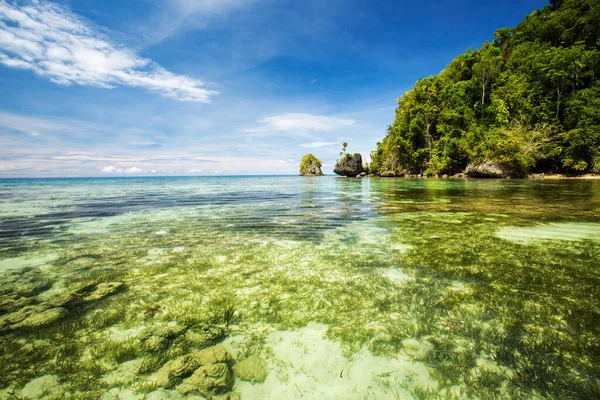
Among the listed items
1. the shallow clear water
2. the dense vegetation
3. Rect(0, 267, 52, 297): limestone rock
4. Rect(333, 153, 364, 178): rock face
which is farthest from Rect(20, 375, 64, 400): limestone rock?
Rect(333, 153, 364, 178): rock face

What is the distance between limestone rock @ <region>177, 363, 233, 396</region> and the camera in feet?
7.44

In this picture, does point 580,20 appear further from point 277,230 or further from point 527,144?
point 277,230

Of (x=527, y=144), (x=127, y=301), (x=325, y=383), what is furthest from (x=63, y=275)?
(x=527, y=144)

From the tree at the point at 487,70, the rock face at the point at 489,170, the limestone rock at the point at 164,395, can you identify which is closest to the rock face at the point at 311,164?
the tree at the point at 487,70

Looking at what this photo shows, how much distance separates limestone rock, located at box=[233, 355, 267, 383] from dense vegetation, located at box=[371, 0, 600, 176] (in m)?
50.8

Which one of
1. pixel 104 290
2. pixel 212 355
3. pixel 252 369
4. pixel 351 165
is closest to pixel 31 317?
pixel 104 290

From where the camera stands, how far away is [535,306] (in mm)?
3332

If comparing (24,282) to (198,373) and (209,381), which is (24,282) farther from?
(209,381)

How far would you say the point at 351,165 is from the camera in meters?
90.4

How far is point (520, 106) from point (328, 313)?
5987 centimetres

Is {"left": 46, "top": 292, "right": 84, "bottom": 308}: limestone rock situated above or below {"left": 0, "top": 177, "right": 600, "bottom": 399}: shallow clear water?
above

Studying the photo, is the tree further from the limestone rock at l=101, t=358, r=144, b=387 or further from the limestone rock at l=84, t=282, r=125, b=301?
the limestone rock at l=101, t=358, r=144, b=387

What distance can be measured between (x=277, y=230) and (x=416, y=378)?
6.38m

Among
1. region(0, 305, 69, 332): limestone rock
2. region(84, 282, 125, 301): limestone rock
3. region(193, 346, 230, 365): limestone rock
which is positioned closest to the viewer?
region(193, 346, 230, 365): limestone rock
